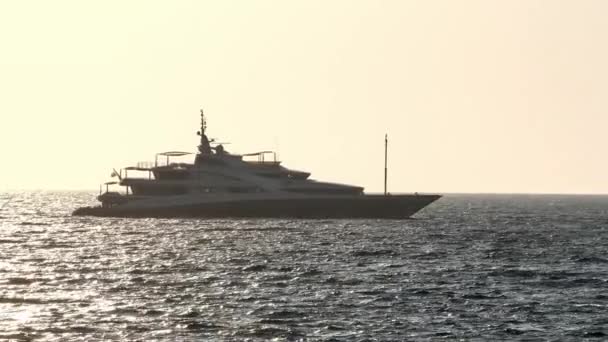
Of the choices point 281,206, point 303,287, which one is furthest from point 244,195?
point 303,287

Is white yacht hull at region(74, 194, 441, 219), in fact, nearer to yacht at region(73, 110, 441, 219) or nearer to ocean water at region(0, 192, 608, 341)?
yacht at region(73, 110, 441, 219)

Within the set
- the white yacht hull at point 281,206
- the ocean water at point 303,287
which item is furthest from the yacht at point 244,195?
the ocean water at point 303,287

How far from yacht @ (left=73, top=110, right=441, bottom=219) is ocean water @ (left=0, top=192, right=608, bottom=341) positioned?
27315 mm

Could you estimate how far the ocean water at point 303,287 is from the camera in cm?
3694

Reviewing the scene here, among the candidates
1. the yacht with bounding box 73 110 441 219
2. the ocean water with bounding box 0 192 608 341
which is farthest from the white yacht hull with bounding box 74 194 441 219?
the ocean water with bounding box 0 192 608 341

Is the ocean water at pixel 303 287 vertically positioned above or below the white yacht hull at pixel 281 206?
below

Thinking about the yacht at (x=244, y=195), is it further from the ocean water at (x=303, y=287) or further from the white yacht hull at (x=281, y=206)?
the ocean water at (x=303, y=287)

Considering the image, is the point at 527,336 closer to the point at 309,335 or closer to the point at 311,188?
the point at 309,335

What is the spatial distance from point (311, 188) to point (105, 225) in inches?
821

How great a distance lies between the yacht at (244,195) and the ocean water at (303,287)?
27.3m

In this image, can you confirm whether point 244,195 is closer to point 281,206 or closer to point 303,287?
point 281,206

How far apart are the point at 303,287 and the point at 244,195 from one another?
69.7 metres

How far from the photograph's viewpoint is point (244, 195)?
390 ft

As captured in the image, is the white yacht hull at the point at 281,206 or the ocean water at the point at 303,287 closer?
the ocean water at the point at 303,287
